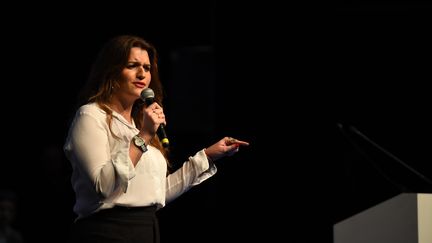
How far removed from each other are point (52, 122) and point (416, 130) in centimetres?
264

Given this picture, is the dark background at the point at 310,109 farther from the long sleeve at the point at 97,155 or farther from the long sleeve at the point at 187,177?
the long sleeve at the point at 97,155

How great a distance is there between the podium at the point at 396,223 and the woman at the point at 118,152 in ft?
2.43

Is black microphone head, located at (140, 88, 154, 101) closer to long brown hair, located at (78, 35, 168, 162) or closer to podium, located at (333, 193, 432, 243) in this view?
long brown hair, located at (78, 35, 168, 162)

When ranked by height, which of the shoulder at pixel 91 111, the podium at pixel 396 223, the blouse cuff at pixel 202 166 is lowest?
the podium at pixel 396 223

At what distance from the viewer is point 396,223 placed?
2.67 meters

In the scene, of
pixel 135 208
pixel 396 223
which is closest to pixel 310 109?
pixel 396 223

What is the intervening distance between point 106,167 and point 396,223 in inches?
43.4

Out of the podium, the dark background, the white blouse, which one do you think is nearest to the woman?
the white blouse

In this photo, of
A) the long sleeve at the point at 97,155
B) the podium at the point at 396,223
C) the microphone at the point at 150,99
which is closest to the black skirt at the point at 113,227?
the long sleeve at the point at 97,155

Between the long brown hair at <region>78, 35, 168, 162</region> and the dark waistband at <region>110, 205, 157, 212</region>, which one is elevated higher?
the long brown hair at <region>78, 35, 168, 162</region>

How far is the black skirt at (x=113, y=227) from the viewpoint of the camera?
226cm

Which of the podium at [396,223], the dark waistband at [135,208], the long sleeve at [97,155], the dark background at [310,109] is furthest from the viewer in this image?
the dark background at [310,109]

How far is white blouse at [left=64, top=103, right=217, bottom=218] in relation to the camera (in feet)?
7.15

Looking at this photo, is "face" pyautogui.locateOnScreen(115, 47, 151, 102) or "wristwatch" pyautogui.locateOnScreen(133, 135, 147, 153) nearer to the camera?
"wristwatch" pyautogui.locateOnScreen(133, 135, 147, 153)
